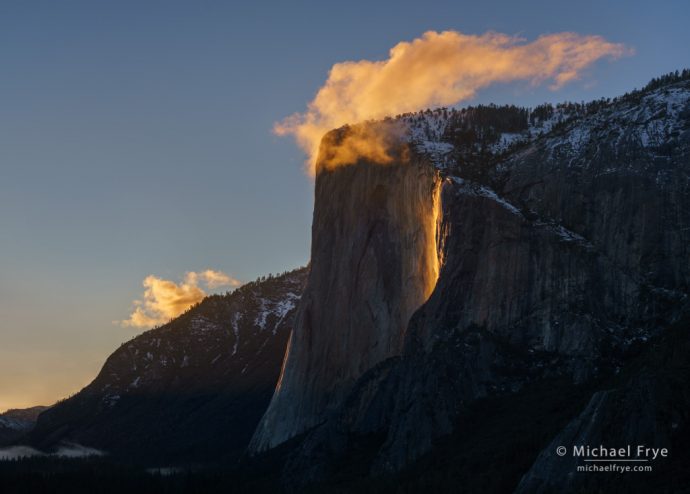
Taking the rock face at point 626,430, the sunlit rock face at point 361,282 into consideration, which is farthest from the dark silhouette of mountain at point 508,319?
the sunlit rock face at point 361,282

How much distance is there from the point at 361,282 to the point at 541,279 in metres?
55.1

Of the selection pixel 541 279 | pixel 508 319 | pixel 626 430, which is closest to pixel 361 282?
pixel 508 319

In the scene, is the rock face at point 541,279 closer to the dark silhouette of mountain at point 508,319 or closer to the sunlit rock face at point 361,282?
the dark silhouette of mountain at point 508,319

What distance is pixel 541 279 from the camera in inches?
5330

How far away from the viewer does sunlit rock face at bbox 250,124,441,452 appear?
171 m

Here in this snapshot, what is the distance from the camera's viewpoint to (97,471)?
189000 millimetres

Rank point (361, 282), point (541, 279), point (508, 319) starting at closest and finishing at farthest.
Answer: point (508, 319) < point (541, 279) < point (361, 282)

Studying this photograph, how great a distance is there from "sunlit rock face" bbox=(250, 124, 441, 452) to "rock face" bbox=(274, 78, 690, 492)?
14089mm

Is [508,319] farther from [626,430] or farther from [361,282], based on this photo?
[361,282]

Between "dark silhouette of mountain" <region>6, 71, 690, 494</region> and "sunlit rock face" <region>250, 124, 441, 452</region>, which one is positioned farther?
"sunlit rock face" <region>250, 124, 441, 452</region>

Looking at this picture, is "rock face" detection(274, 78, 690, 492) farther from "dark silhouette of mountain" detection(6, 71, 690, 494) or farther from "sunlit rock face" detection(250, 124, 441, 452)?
"sunlit rock face" detection(250, 124, 441, 452)

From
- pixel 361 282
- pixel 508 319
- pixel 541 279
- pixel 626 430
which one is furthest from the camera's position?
pixel 361 282

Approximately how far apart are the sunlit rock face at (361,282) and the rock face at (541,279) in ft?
46.2

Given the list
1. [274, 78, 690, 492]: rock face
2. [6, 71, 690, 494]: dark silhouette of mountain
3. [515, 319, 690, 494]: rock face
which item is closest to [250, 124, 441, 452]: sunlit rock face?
[6, 71, 690, 494]: dark silhouette of mountain
